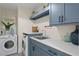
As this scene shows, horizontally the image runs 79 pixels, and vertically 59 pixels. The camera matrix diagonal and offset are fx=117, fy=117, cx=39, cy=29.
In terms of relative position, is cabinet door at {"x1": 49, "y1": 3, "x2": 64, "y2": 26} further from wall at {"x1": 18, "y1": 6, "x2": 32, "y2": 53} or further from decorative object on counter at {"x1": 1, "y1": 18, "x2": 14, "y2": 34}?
decorative object on counter at {"x1": 1, "y1": 18, "x2": 14, "y2": 34}

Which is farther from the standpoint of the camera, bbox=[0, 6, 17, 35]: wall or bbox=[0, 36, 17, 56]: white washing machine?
bbox=[0, 36, 17, 56]: white washing machine

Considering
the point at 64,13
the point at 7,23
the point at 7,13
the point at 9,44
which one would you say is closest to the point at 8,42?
the point at 9,44

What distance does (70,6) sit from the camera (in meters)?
1.46

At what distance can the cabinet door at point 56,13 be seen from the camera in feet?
5.50

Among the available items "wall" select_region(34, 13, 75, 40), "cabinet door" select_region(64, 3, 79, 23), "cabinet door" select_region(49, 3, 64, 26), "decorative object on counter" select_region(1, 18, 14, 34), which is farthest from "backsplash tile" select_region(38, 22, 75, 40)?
"decorative object on counter" select_region(1, 18, 14, 34)

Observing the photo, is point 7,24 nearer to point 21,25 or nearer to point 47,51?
point 21,25

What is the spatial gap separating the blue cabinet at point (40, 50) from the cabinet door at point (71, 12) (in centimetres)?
43

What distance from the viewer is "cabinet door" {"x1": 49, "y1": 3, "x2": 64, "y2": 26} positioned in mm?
1677

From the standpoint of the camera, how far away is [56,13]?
71.3 inches

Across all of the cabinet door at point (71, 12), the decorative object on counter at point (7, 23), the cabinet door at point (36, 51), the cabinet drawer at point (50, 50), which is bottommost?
the cabinet door at point (36, 51)

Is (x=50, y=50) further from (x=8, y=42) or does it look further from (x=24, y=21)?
(x=8, y=42)

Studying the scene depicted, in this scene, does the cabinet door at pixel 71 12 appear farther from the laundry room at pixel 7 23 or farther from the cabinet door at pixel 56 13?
the laundry room at pixel 7 23

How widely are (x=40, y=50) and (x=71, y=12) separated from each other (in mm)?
786

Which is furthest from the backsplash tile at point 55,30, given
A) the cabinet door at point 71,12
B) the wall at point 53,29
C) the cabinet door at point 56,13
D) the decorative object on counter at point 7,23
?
the decorative object on counter at point 7,23
